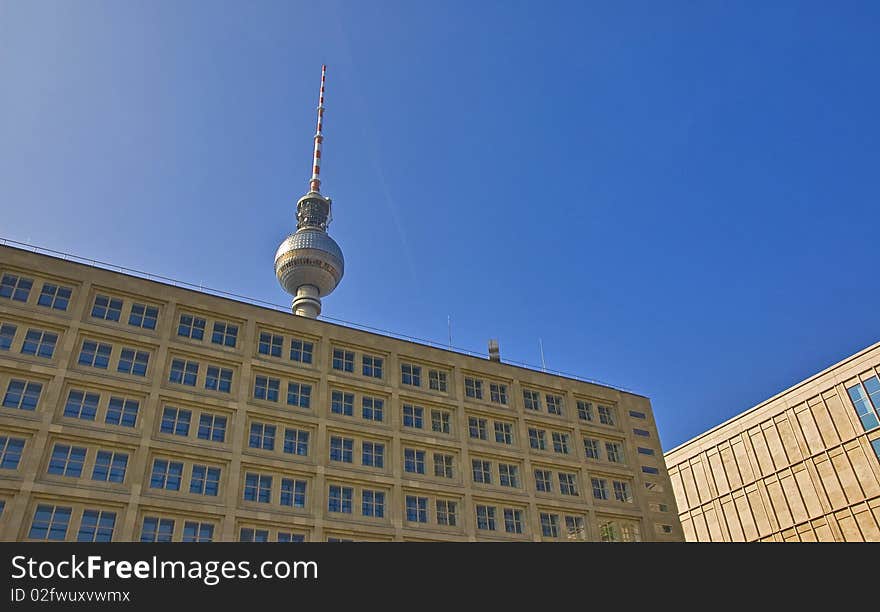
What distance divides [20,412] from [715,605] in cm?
3807

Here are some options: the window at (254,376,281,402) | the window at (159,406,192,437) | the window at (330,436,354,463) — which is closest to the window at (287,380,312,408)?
the window at (254,376,281,402)

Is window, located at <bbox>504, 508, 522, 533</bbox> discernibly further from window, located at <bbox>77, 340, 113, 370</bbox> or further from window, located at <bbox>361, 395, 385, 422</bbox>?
window, located at <bbox>77, 340, 113, 370</bbox>

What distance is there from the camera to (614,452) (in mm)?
60125

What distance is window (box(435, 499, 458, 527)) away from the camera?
49.9 metres

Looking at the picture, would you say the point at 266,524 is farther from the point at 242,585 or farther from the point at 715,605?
the point at 715,605

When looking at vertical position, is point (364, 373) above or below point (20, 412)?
above

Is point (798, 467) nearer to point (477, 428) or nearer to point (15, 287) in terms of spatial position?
point (477, 428)

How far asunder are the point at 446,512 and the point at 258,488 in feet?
42.5

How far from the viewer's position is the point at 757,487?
7600cm

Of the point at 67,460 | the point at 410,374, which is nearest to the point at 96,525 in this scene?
the point at 67,460

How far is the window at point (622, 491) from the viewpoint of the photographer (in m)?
57.4

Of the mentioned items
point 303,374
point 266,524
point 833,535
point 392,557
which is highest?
point 303,374

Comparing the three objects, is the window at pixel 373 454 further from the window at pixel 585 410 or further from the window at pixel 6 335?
the window at pixel 6 335

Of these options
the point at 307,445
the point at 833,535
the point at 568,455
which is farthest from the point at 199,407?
the point at 833,535
